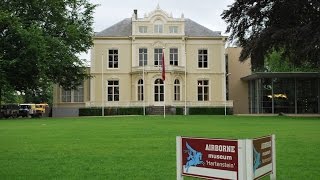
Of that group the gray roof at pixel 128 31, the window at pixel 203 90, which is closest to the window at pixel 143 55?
the gray roof at pixel 128 31

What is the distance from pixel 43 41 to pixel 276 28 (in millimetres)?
17305

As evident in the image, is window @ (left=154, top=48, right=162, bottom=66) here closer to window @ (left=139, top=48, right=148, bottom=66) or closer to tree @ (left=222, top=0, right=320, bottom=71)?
window @ (left=139, top=48, right=148, bottom=66)

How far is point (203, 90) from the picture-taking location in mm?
54406

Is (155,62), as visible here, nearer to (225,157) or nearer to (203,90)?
(203,90)

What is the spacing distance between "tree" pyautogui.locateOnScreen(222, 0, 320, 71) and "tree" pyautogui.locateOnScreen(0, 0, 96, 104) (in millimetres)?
13581

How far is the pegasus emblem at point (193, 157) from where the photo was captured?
5.61 metres

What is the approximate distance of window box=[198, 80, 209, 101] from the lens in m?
54.4

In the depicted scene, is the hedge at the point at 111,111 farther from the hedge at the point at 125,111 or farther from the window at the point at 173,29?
the window at the point at 173,29

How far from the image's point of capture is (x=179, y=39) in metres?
53.2

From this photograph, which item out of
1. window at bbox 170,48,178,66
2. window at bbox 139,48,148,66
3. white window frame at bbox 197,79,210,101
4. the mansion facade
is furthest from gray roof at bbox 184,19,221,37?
window at bbox 139,48,148,66

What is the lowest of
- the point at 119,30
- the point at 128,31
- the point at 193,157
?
the point at 193,157

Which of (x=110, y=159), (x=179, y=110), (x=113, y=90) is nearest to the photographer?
(x=110, y=159)

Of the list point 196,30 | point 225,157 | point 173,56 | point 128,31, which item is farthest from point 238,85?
point 225,157

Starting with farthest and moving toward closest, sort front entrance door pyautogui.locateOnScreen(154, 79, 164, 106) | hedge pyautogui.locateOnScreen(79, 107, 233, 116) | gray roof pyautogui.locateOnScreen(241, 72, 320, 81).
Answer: front entrance door pyautogui.locateOnScreen(154, 79, 164, 106), hedge pyautogui.locateOnScreen(79, 107, 233, 116), gray roof pyautogui.locateOnScreen(241, 72, 320, 81)
